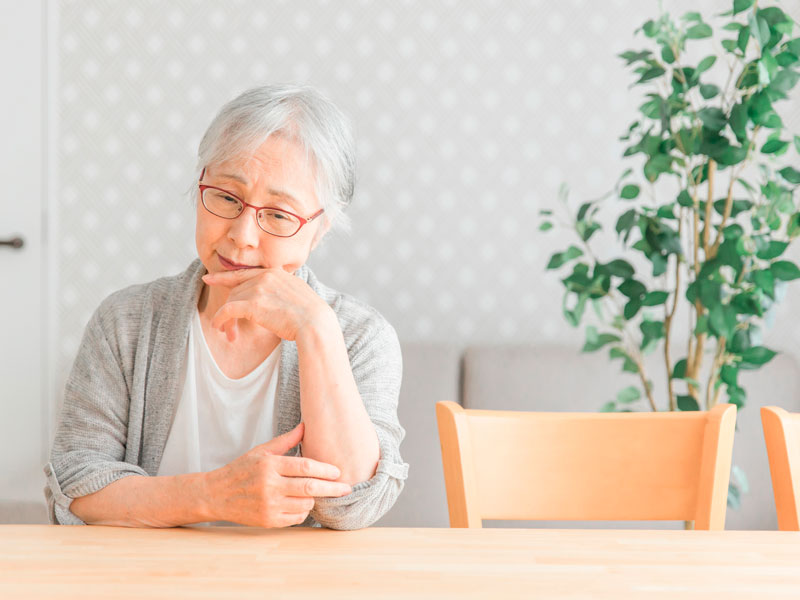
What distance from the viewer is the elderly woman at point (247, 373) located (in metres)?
1.02

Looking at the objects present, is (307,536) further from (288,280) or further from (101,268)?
(101,268)

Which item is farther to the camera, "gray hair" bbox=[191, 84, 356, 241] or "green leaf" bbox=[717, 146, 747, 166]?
"green leaf" bbox=[717, 146, 747, 166]

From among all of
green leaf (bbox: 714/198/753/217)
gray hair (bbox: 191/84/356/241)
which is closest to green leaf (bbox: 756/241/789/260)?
green leaf (bbox: 714/198/753/217)

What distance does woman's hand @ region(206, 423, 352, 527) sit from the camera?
3.25 feet

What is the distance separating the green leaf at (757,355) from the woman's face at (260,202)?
3.55 ft

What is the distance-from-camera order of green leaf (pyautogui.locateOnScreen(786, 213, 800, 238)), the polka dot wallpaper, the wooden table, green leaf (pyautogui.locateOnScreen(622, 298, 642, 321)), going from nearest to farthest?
1. the wooden table
2. green leaf (pyautogui.locateOnScreen(786, 213, 800, 238))
3. green leaf (pyautogui.locateOnScreen(622, 298, 642, 321))
4. the polka dot wallpaper

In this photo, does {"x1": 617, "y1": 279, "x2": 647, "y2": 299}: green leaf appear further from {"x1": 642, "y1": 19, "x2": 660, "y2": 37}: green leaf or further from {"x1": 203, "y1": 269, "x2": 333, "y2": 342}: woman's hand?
{"x1": 203, "y1": 269, "x2": 333, "y2": 342}: woman's hand

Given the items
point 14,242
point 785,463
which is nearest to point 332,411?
point 785,463

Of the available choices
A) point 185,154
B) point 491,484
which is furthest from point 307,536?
point 185,154

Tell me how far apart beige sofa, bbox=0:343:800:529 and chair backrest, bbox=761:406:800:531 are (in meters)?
1.01

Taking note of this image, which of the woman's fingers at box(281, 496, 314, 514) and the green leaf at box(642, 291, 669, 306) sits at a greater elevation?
the green leaf at box(642, 291, 669, 306)

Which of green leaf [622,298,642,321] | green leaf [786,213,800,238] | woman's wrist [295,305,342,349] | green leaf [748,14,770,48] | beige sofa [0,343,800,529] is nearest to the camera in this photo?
woman's wrist [295,305,342,349]

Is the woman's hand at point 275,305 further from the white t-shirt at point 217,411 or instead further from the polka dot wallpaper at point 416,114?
the polka dot wallpaper at point 416,114

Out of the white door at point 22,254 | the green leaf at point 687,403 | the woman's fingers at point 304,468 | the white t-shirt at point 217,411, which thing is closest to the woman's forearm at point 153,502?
the woman's fingers at point 304,468
